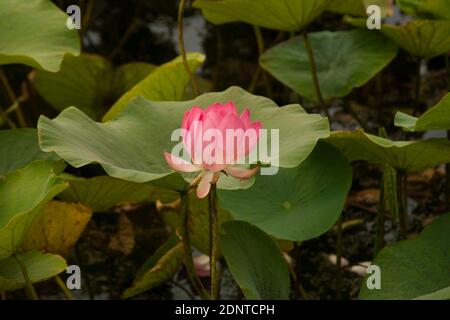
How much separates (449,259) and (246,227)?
10.8 inches

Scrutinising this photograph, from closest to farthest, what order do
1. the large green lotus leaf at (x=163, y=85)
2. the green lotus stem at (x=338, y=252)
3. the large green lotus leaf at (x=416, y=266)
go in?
1. the large green lotus leaf at (x=416, y=266)
2. the large green lotus leaf at (x=163, y=85)
3. the green lotus stem at (x=338, y=252)

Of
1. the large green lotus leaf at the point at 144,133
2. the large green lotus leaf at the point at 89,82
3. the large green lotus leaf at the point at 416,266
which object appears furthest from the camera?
the large green lotus leaf at the point at 89,82

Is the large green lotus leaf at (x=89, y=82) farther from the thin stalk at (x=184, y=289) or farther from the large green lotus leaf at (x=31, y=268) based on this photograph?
the large green lotus leaf at (x=31, y=268)

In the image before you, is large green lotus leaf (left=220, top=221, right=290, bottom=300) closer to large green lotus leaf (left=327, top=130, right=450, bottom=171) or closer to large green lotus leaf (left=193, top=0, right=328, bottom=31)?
large green lotus leaf (left=327, top=130, right=450, bottom=171)

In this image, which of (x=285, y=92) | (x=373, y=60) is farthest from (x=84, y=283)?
(x=285, y=92)

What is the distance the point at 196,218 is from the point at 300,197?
0.52 ft

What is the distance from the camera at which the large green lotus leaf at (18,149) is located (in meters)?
1.54

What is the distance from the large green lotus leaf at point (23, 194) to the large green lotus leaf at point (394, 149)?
390 millimetres

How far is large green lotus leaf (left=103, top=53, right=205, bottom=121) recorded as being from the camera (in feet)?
5.26

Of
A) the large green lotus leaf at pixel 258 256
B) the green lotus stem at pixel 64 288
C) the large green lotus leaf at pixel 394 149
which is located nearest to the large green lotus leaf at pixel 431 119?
the large green lotus leaf at pixel 394 149

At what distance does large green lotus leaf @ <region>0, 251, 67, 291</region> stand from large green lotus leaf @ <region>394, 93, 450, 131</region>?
0.48m

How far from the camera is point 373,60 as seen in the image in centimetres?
186

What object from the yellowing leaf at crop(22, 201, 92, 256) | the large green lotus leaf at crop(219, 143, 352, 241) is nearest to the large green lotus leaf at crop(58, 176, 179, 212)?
the yellowing leaf at crop(22, 201, 92, 256)
